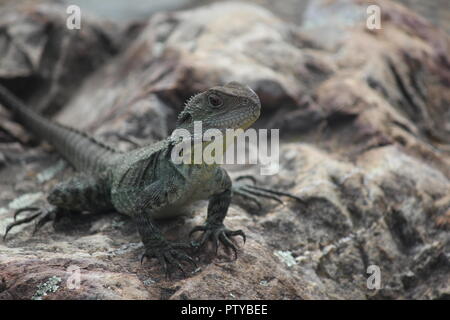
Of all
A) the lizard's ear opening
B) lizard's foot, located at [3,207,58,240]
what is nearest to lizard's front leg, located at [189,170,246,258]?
the lizard's ear opening

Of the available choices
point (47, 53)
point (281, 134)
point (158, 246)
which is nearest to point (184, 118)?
point (158, 246)

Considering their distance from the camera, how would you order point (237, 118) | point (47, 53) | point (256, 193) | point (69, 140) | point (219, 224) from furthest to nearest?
point (47, 53), point (69, 140), point (256, 193), point (219, 224), point (237, 118)

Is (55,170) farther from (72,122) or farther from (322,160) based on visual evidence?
(322,160)

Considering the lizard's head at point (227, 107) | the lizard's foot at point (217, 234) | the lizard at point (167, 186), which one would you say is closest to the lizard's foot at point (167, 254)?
the lizard at point (167, 186)

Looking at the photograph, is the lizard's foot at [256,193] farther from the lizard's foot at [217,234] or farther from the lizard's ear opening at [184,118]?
the lizard's ear opening at [184,118]

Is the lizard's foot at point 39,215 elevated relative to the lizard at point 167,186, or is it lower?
lower

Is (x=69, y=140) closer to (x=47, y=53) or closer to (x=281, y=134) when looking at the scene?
(x=281, y=134)

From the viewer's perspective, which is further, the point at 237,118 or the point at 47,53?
the point at 47,53
